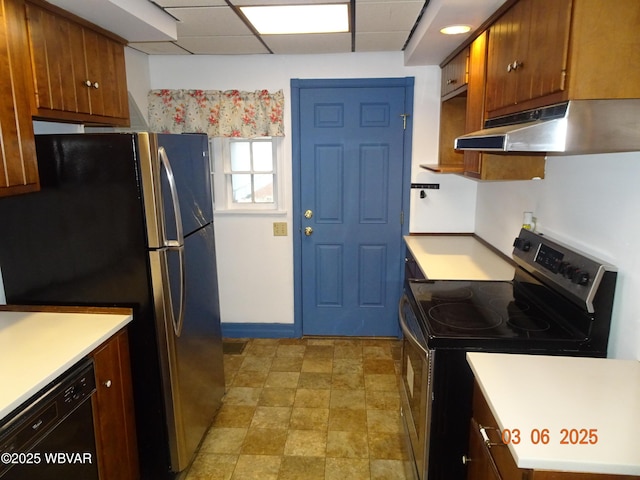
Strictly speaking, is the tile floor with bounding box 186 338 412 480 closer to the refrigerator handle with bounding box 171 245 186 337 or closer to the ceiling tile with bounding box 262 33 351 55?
the refrigerator handle with bounding box 171 245 186 337

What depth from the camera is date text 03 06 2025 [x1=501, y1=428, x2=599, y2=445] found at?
1.09m

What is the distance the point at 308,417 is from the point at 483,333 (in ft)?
4.68

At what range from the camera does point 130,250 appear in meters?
1.91

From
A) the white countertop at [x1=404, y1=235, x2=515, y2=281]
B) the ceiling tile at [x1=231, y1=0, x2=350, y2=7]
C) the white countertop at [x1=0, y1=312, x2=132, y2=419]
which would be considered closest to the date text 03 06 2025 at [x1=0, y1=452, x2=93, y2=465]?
the white countertop at [x1=0, y1=312, x2=132, y2=419]

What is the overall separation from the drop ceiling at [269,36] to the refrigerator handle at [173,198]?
0.68 meters

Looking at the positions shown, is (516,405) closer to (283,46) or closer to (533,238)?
(533,238)

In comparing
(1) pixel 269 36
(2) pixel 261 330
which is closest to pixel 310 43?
(1) pixel 269 36

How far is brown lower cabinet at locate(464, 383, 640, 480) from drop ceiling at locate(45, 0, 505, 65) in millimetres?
1683

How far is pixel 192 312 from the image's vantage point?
2.25 m

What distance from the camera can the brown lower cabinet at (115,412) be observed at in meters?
1.74

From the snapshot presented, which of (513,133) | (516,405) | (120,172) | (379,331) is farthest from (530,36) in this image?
(379,331)

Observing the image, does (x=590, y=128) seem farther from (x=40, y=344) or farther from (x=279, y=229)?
(x=279, y=229)

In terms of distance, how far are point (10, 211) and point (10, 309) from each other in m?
0.44

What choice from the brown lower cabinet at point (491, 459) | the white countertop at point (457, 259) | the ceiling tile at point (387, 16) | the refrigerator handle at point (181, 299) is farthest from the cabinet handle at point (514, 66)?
the refrigerator handle at point (181, 299)
